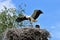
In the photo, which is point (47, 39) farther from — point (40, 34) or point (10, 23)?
point (10, 23)

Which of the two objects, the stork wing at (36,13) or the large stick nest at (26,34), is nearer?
the large stick nest at (26,34)

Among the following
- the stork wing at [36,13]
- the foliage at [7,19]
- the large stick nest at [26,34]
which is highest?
the foliage at [7,19]

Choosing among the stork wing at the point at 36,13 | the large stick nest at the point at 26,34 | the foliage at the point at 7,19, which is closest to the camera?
the large stick nest at the point at 26,34

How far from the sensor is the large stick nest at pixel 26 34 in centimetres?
1122

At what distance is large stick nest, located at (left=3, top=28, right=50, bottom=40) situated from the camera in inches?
442

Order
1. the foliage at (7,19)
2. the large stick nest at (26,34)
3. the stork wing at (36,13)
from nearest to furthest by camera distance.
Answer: the large stick nest at (26,34), the stork wing at (36,13), the foliage at (7,19)

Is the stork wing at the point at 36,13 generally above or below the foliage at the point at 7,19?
below

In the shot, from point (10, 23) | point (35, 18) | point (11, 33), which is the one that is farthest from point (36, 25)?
point (10, 23)

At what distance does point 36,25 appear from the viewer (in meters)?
11.6

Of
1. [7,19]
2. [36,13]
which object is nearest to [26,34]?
[36,13]

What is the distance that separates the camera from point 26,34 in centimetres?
1121

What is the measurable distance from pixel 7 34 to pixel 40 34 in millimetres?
1152

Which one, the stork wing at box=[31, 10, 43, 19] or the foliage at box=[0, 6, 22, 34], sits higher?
the foliage at box=[0, 6, 22, 34]

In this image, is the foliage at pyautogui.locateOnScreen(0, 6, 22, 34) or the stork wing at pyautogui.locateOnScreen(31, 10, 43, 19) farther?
the foliage at pyautogui.locateOnScreen(0, 6, 22, 34)
